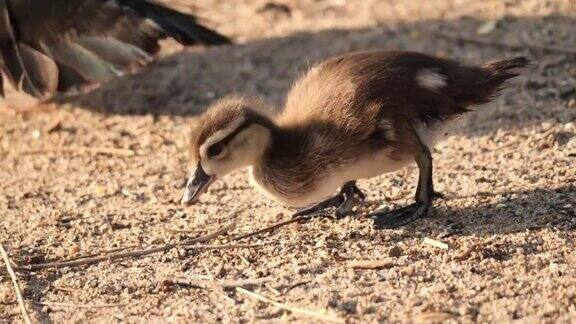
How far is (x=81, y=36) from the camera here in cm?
646

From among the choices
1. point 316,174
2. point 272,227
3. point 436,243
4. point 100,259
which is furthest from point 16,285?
point 436,243

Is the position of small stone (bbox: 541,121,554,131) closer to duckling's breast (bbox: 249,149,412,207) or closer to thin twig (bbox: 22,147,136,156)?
duckling's breast (bbox: 249,149,412,207)

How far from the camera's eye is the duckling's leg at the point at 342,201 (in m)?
4.96

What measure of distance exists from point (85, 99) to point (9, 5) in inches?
38.9

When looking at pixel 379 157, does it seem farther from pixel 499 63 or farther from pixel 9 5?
pixel 9 5

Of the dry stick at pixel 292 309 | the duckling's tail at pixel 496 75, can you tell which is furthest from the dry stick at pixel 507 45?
the dry stick at pixel 292 309

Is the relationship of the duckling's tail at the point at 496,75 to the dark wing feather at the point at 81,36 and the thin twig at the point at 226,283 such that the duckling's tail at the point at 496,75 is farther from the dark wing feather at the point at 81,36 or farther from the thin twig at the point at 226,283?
the dark wing feather at the point at 81,36

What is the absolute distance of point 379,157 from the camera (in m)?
4.63

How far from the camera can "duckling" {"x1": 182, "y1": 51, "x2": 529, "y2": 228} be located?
4582 millimetres

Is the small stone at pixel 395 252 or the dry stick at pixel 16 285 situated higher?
the small stone at pixel 395 252

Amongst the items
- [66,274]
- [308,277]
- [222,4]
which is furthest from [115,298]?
[222,4]

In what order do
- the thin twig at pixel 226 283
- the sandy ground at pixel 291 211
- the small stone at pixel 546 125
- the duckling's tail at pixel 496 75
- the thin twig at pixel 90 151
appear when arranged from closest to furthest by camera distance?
1. the sandy ground at pixel 291 211
2. the thin twig at pixel 226 283
3. the duckling's tail at pixel 496 75
4. the small stone at pixel 546 125
5. the thin twig at pixel 90 151

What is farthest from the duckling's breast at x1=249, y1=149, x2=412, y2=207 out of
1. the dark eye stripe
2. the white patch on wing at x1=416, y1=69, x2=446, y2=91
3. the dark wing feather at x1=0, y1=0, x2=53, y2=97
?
the dark wing feather at x1=0, y1=0, x2=53, y2=97

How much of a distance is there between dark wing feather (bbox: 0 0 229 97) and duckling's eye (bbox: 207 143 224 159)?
201 centimetres
